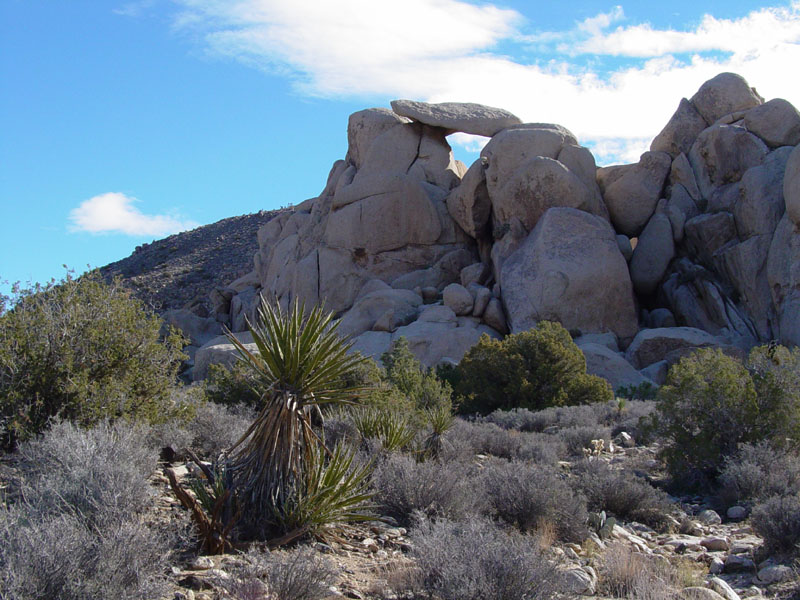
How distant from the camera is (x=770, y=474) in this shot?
824cm

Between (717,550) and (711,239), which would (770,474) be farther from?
(711,239)

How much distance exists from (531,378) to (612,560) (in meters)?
12.7

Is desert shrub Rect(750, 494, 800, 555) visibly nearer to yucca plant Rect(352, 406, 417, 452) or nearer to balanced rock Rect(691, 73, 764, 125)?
yucca plant Rect(352, 406, 417, 452)

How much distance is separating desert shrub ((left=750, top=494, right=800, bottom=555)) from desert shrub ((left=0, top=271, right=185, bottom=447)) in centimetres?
662

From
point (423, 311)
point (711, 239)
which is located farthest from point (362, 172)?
point (711, 239)

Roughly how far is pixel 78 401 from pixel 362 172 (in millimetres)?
30247

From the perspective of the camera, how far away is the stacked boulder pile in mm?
26727

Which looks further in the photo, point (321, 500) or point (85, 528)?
point (321, 500)

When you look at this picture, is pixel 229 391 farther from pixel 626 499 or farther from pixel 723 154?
pixel 723 154

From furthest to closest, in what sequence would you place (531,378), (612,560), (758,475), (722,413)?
(531,378), (722,413), (758,475), (612,560)

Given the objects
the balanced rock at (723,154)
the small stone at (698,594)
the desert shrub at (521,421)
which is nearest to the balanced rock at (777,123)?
the balanced rock at (723,154)

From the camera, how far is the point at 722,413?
31.8 feet

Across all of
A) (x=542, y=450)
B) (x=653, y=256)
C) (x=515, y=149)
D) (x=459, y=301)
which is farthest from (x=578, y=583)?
(x=515, y=149)

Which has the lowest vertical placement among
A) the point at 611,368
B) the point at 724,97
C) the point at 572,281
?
the point at 611,368
